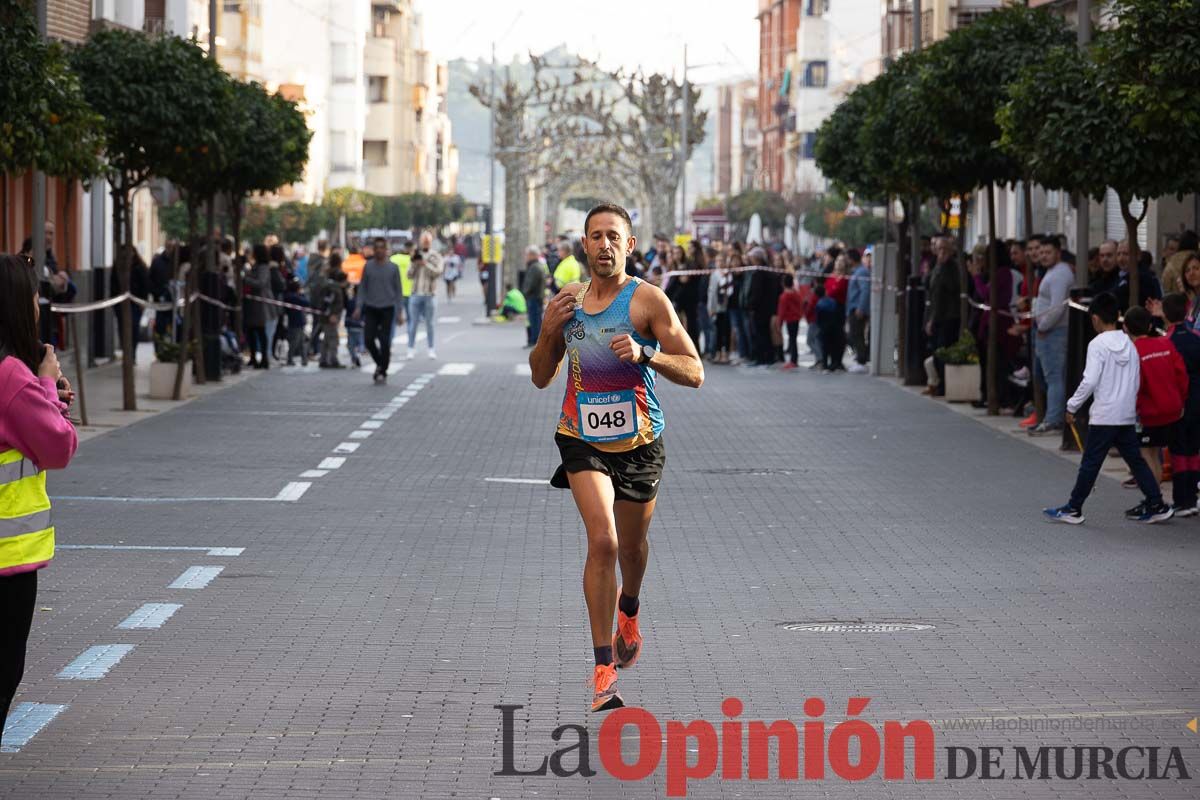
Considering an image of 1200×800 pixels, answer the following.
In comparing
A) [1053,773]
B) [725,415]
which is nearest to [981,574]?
[1053,773]

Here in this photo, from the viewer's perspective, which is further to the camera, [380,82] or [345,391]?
[380,82]

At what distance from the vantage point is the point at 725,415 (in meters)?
24.8

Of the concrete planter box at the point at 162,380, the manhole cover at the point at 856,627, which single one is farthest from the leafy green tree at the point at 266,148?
the manhole cover at the point at 856,627

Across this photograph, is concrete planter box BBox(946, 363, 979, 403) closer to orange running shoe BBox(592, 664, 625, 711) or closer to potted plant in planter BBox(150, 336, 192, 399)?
potted plant in planter BBox(150, 336, 192, 399)

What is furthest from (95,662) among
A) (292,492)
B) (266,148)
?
(266,148)

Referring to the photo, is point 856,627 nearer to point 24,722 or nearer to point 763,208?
point 24,722

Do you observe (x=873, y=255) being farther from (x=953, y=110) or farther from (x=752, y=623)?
(x=752, y=623)

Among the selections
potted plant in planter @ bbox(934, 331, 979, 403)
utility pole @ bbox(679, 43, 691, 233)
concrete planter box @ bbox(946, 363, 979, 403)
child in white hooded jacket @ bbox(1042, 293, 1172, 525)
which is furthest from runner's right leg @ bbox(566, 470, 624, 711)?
utility pole @ bbox(679, 43, 691, 233)

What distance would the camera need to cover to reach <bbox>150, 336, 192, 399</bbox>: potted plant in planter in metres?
26.2

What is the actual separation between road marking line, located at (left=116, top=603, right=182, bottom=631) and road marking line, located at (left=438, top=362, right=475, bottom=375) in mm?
22010

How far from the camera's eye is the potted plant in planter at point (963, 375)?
26422mm

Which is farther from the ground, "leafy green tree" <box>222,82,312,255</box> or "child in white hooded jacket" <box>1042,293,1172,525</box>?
"leafy green tree" <box>222,82,312,255</box>

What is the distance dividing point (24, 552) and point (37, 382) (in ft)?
1.68

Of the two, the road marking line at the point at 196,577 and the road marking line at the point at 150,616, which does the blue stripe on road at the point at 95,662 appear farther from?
the road marking line at the point at 196,577
